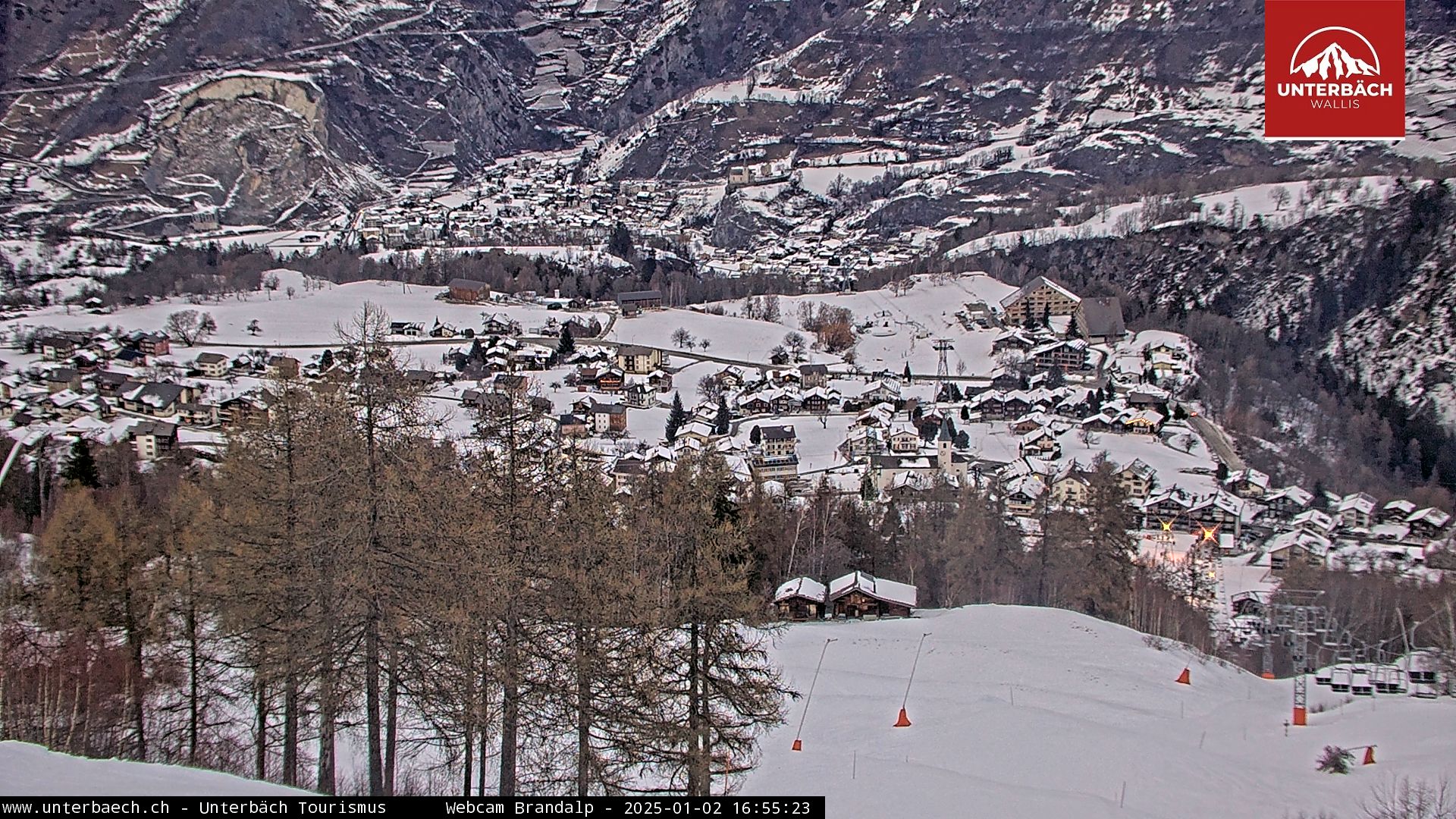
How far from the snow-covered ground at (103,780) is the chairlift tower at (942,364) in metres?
50.9

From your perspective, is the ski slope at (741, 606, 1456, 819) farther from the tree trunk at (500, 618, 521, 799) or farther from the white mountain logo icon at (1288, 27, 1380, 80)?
the white mountain logo icon at (1288, 27, 1380, 80)

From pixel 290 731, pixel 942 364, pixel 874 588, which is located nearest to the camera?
pixel 290 731

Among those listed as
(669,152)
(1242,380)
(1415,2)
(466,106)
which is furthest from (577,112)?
(1242,380)

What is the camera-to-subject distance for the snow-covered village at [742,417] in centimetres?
1123

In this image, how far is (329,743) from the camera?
11906mm

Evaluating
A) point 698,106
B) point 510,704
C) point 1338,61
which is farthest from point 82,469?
point 698,106

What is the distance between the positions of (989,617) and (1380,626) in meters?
11.3

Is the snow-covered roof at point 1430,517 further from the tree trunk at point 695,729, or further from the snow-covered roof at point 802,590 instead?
the tree trunk at point 695,729

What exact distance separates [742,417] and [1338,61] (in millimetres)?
51328

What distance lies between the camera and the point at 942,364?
63688mm

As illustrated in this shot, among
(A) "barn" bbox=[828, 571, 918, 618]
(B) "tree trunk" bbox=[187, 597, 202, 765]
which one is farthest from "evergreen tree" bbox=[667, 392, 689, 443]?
(B) "tree trunk" bbox=[187, 597, 202, 765]

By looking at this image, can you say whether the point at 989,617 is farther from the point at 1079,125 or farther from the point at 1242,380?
the point at 1079,125

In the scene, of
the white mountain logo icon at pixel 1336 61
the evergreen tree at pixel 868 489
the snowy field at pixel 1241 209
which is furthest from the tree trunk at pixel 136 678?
the snowy field at pixel 1241 209

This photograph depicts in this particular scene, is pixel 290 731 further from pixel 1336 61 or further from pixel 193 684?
pixel 1336 61
